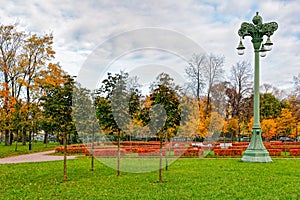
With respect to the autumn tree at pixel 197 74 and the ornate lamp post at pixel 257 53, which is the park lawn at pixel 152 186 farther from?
the autumn tree at pixel 197 74

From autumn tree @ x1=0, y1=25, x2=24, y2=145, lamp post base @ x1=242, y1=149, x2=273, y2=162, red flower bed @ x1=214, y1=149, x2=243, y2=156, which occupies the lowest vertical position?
red flower bed @ x1=214, y1=149, x2=243, y2=156

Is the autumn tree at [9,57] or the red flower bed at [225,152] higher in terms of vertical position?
the autumn tree at [9,57]

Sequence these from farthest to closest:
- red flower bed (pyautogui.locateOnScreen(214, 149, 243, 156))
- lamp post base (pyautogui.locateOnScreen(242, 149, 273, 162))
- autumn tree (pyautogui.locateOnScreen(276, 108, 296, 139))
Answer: autumn tree (pyautogui.locateOnScreen(276, 108, 296, 139)) < red flower bed (pyautogui.locateOnScreen(214, 149, 243, 156)) < lamp post base (pyautogui.locateOnScreen(242, 149, 273, 162))

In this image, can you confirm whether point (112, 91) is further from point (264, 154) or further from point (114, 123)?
point (264, 154)

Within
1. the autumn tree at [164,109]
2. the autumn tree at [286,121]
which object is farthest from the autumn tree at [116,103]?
the autumn tree at [286,121]

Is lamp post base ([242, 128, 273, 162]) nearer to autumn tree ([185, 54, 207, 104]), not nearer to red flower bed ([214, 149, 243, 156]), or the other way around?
red flower bed ([214, 149, 243, 156])

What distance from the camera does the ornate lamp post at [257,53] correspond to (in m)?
15.8

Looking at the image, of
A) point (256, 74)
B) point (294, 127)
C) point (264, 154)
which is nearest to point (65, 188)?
point (264, 154)

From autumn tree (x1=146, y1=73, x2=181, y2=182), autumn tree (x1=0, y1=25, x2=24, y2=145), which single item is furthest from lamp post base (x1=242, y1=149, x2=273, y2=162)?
autumn tree (x1=0, y1=25, x2=24, y2=145)

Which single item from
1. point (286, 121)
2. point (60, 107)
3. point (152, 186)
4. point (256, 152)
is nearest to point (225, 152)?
point (256, 152)

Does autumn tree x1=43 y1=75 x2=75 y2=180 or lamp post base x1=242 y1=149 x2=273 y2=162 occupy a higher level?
autumn tree x1=43 y1=75 x2=75 y2=180

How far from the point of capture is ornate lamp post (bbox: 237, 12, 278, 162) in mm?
15844

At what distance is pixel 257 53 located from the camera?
16828 millimetres

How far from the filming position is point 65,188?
8969mm
